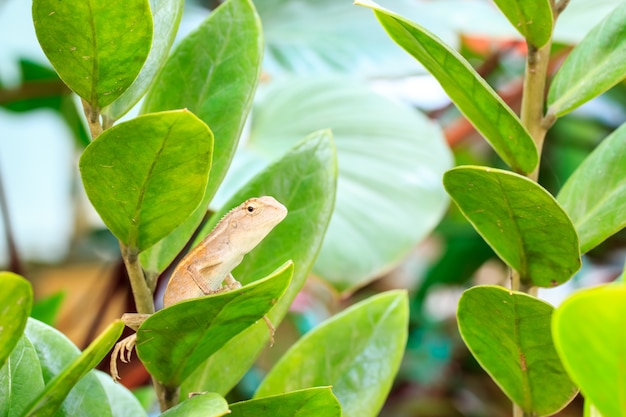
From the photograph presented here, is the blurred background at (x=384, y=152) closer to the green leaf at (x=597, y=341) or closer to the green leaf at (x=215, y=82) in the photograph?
the green leaf at (x=215, y=82)

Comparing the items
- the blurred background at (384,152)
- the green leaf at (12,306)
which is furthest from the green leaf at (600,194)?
the blurred background at (384,152)

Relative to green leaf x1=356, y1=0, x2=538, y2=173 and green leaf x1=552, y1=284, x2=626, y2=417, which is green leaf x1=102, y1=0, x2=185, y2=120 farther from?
green leaf x1=552, y1=284, x2=626, y2=417

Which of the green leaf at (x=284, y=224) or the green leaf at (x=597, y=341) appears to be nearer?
the green leaf at (x=597, y=341)

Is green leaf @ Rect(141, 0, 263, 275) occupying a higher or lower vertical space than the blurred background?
higher

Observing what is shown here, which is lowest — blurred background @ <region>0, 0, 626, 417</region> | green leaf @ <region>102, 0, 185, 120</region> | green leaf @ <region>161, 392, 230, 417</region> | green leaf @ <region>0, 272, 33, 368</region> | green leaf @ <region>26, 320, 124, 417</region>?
blurred background @ <region>0, 0, 626, 417</region>

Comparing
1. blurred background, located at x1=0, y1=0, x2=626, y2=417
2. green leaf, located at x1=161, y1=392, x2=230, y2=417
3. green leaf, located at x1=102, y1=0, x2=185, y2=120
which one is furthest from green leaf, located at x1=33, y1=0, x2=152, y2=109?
blurred background, located at x1=0, y1=0, x2=626, y2=417

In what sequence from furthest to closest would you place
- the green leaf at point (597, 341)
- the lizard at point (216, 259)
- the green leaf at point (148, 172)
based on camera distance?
the lizard at point (216, 259)
the green leaf at point (148, 172)
the green leaf at point (597, 341)

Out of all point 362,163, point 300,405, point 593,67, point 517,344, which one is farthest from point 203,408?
point 362,163
